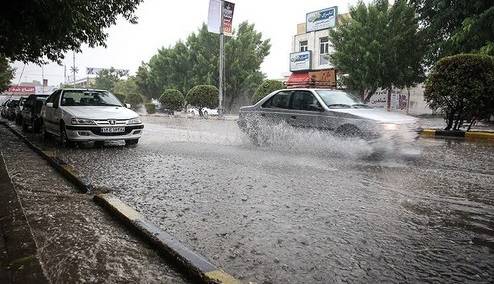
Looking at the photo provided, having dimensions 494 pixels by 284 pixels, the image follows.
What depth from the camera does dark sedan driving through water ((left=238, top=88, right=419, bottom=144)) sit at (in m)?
8.20

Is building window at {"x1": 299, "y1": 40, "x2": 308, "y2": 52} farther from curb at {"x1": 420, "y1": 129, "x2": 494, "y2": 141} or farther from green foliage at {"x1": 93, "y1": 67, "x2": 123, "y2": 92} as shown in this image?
green foliage at {"x1": 93, "y1": 67, "x2": 123, "y2": 92}

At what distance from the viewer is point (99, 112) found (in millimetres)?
10336

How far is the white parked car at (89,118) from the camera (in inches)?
389

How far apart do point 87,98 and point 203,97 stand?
23415 millimetres

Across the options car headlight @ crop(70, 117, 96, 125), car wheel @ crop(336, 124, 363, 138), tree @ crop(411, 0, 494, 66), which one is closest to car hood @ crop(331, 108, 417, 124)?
car wheel @ crop(336, 124, 363, 138)

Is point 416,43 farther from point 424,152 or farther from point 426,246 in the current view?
point 426,246

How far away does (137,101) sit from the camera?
51156mm

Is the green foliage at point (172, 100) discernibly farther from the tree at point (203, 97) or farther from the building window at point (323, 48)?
the building window at point (323, 48)

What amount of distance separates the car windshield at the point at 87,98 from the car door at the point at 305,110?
16.8 ft

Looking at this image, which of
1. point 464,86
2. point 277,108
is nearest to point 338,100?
point 277,108

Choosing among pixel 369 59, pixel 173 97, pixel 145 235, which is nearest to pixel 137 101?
pixel 173 97

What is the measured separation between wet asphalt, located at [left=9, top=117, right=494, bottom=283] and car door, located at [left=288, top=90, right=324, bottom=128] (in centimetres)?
72

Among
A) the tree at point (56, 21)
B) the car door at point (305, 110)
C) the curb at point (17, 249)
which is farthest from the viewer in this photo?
the car door at point (305, 110)

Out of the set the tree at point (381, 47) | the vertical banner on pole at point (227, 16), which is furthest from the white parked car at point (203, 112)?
the tree at point (381, 47)
